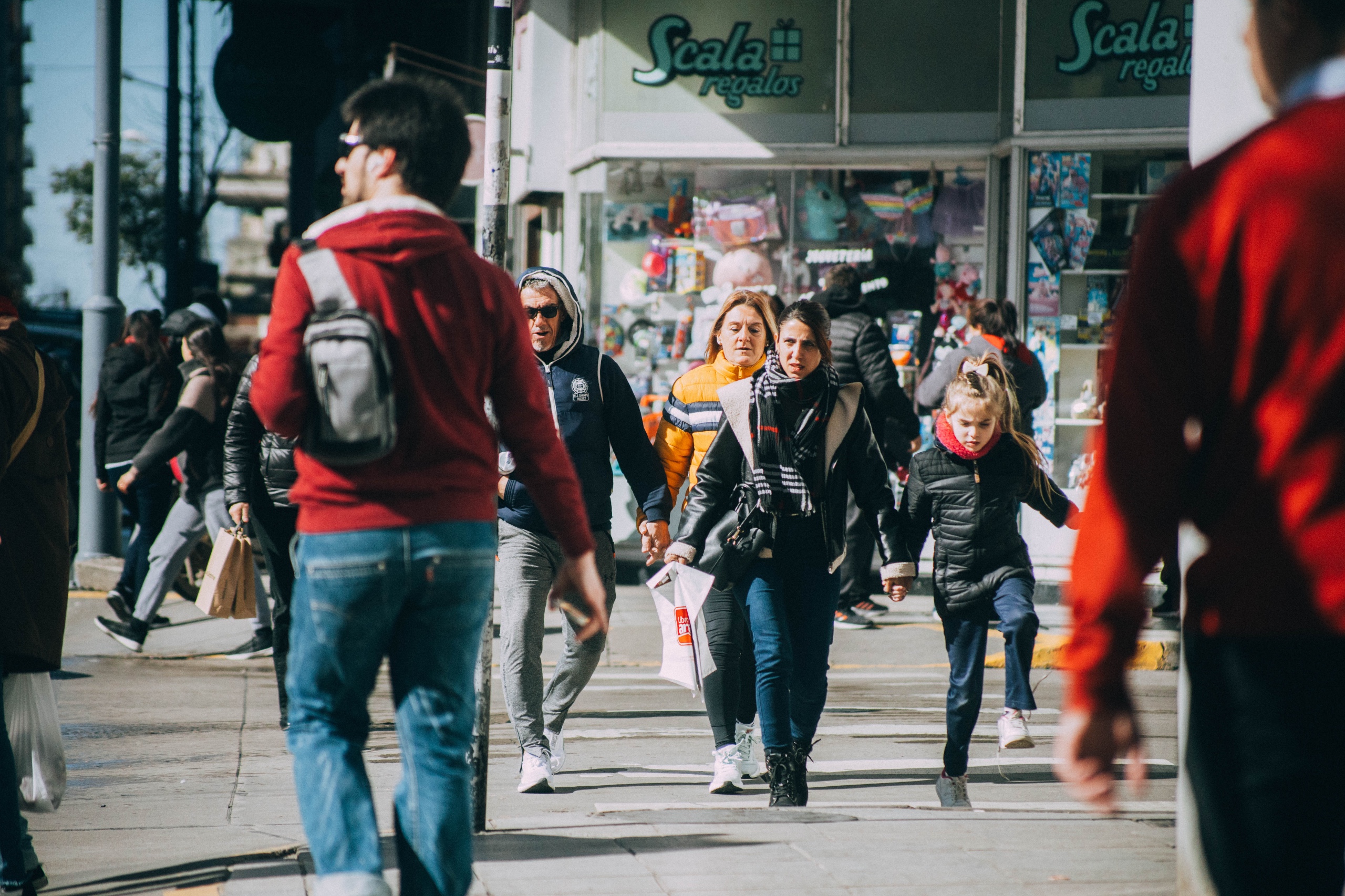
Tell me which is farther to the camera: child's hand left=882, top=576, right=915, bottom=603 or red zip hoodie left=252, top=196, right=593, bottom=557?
child's hand left=882, top=576, right=915, bottom=603

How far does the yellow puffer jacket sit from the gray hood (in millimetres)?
503

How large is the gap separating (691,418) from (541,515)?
3.01 ft

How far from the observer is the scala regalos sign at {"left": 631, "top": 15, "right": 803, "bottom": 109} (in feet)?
38.7

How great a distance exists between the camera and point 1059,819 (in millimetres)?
5023

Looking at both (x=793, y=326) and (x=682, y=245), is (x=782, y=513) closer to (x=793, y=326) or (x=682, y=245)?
(x=793, y=326)

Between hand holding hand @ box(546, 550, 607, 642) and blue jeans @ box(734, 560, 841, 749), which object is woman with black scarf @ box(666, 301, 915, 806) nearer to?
blue jeans @ box(734, 560, 841, 749)

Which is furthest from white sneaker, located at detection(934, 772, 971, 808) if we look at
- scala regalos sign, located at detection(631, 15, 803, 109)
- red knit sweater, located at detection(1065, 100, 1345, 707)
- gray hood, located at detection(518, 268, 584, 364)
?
scala regalos sign, located at detection(631, 15, 803, 109)

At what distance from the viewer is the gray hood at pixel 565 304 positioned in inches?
229

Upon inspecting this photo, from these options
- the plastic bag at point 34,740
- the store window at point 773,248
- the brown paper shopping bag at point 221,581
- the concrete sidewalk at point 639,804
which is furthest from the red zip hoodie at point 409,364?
the store window at point 773,248

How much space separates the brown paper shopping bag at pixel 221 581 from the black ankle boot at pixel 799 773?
3532 mm

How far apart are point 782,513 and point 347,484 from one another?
2.79 m

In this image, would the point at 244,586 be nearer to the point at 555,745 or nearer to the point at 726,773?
the point at 555,745

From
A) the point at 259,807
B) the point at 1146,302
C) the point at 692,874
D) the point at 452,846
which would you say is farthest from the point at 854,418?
the point at 1146,302

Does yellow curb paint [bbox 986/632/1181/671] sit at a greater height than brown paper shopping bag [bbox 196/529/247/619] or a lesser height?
lesser
